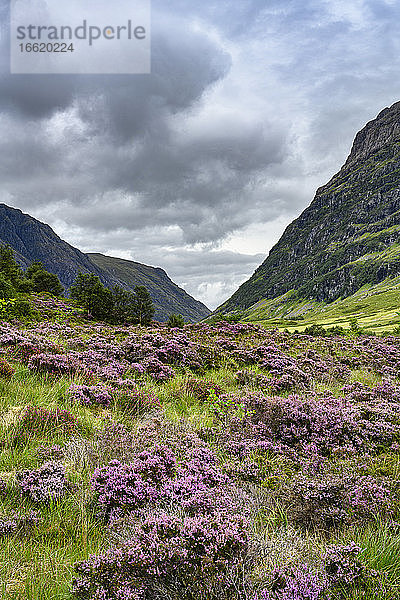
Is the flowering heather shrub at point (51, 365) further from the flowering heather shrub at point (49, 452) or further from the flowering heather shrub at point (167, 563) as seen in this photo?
the flowering heather shrub at point (167, 563)

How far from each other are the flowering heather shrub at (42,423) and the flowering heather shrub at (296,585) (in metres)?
4.05

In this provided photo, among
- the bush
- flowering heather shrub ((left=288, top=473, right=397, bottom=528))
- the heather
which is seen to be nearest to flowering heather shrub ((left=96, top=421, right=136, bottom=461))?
the heather

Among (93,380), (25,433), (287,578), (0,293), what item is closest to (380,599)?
(287,578)

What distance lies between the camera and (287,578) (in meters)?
2.68

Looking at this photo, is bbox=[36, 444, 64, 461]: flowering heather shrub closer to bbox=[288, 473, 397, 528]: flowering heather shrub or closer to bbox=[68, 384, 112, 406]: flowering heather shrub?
bbox=[68, 384, 112, 406]: flowering heather shrub

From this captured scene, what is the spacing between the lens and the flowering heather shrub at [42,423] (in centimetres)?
507

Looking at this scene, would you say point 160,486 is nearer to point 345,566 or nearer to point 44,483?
point 44,483

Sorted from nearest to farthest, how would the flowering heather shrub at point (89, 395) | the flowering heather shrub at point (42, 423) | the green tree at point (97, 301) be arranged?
the flowering heather shrub at point (42, 423) → the flowering heather shrub at point (89, 395) → the green tree at point (97, 301)

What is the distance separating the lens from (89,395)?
714 cm

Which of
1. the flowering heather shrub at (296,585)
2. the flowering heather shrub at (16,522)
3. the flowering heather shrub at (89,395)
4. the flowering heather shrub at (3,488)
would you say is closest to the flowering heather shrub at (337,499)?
the flowering heather shrub at (296,585)

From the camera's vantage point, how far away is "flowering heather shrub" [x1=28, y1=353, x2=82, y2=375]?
8164 millimetres

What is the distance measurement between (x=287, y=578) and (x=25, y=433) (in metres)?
4.36

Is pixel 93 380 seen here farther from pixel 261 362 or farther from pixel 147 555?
pixel 261 362

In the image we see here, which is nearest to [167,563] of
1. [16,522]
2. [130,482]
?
[130,482]
